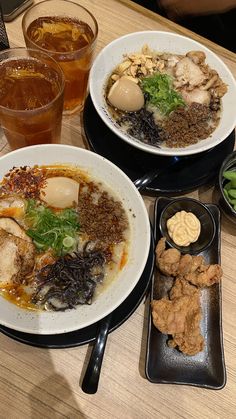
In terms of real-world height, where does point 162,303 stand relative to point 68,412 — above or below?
above

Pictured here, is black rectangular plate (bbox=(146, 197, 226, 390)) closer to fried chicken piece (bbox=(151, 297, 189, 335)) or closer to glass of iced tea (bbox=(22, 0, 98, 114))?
fried chicken piece (bbox=(151, 297, 189, 335))

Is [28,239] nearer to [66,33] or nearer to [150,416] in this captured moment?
[150,416]

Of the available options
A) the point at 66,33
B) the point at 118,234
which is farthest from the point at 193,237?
the point at 66,33

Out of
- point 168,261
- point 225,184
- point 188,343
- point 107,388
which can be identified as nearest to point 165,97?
point 225,184

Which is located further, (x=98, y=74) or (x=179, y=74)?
(x=179, y=74)

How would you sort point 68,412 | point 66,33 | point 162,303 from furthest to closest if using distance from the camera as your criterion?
point 66,33, point 162,303, point 68,412

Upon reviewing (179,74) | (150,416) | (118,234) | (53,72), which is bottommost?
(150,416)
